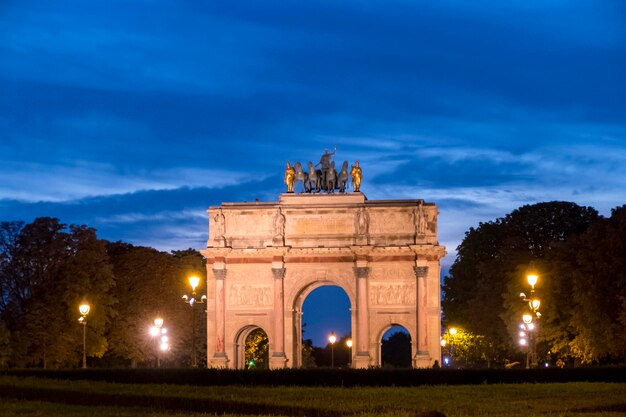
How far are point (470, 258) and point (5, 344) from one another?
131 ft

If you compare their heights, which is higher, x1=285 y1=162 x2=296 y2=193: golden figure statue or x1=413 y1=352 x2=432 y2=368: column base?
x1=285 y1=162 x2=296 y2=193: golden figure statue

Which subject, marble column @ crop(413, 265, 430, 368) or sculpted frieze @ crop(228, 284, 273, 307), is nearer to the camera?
marble column @ crop(413, 265, 430, 368)

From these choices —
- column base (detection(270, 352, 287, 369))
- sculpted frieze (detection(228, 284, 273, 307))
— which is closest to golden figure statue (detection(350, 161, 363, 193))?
sculpted frieze (detection(228, 284, 273, 307))

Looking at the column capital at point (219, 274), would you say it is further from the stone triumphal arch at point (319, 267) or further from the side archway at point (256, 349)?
the side archway at point (256, 349)

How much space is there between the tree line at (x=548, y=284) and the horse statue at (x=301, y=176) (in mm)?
14848

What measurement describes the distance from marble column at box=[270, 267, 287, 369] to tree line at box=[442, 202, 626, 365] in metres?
14.6

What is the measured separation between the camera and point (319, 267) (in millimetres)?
80500

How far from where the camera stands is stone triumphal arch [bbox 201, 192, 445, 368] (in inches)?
3132

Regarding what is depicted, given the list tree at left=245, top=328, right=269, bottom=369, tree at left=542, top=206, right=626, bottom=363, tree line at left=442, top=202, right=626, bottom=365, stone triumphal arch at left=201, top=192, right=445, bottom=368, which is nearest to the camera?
tree at left=542, top=206, right=626, bottom=363

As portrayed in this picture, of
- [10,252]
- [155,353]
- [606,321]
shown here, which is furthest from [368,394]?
[155,353]

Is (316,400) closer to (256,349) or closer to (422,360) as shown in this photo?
(422,360)

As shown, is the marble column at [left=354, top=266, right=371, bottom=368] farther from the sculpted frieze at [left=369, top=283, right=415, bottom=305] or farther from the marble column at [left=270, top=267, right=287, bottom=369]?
the marble column at [left=270, top=267, right=287, bottom=369]

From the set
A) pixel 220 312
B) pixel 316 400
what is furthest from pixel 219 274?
pixel 316 400

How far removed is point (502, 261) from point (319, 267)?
15241 mm
